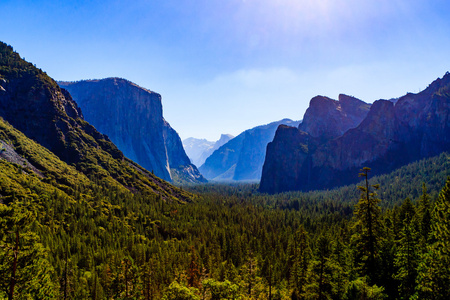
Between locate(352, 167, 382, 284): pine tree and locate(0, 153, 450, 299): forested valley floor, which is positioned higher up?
locate(352, 167, 382, 284): pine tree

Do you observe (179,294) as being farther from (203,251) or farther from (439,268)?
(203,251)

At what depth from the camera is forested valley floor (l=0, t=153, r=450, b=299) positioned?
26.6m

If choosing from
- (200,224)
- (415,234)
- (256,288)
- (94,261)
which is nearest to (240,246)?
(200,224)

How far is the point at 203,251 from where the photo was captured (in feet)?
343

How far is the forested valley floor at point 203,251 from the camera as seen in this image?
26609mm

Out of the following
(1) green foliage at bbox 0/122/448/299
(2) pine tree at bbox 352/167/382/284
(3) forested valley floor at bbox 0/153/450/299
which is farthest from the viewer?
(2) pine tree at bbox 352/167/382/284

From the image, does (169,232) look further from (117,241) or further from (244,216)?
(244,216)

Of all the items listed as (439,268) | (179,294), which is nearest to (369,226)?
(439,268)

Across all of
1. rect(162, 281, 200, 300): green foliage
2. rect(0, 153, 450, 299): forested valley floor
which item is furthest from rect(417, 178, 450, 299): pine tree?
rect(162, 281, 200, 300): green foliage

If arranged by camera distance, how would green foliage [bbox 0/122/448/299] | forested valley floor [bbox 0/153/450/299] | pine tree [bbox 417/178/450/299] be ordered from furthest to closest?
green foliage [bbox 0/122/448/299]
forested valley floor [bbox 0/153/450/299]
pine tree [bbox 417/178/450/299]

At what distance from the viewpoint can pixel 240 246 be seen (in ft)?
354

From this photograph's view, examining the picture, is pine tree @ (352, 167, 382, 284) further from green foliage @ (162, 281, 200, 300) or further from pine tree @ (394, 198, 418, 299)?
green foliage @ (162, 281, 200, 300)

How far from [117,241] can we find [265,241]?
2451 inches

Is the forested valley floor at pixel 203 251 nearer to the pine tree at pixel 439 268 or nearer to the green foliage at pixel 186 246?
the pine tree at pixel 439 268
